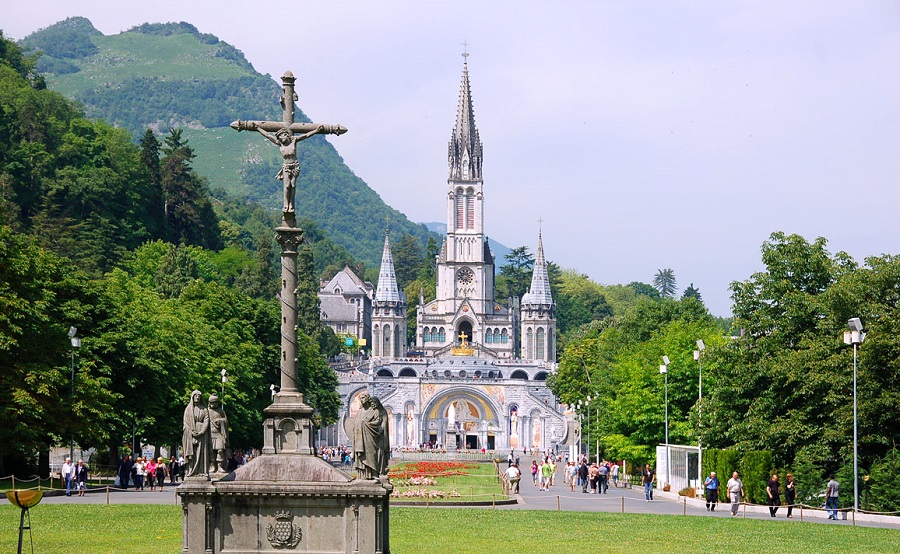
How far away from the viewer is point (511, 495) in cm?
5456

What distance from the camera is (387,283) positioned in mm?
190250

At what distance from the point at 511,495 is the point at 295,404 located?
106 ft

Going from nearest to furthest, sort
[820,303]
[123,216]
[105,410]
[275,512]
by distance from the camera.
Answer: [275,512]
[820,303]
[105,410]
[123,216]

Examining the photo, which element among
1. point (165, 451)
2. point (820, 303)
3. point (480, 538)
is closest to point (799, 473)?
point (820, 303)

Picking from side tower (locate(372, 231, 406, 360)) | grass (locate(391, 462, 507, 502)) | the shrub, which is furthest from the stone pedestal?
side tower (locate(372, 231, 406, 360))

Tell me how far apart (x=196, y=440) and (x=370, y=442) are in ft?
9.10

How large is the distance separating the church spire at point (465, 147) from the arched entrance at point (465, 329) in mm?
19204

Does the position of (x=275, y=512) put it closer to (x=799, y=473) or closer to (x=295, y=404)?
(x=295, y=404)

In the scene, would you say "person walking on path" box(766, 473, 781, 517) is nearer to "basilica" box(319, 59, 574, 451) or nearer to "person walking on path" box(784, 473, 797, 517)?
"person walking on path" box(784, 473, 797, 517)

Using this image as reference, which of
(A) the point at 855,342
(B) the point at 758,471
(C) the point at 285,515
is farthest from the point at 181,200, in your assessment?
(C) the point at 285,515

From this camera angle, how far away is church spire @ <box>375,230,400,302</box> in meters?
188

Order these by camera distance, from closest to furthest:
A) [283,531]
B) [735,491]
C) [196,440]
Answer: [283,531] < [196,440] < [735,491]

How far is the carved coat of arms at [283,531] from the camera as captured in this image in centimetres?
2197

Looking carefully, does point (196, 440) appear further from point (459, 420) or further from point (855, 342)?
point (459, 420)
